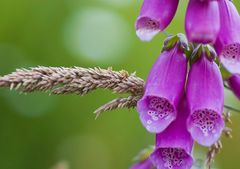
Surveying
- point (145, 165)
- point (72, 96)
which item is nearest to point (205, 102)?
point (145, 165)

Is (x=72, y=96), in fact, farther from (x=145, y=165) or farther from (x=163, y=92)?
(x=163, y=92)

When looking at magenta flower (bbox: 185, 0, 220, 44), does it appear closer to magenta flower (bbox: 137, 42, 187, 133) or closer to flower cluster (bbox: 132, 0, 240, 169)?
flower cluster (bbox: 132, 0, 240, 169)

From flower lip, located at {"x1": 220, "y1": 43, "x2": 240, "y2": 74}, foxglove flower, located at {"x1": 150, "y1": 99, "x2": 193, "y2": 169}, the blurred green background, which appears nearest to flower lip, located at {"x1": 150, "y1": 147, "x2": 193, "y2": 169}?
foxglove flower, located at {"x1": 150, "y1": 99, "x2": 193, "y2": 169}

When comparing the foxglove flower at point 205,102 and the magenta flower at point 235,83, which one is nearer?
the foxglove flower at point 205,102

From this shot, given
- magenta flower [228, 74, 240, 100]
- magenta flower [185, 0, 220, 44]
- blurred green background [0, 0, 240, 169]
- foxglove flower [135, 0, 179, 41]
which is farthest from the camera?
blurred green background [0, 0, 240, 169]

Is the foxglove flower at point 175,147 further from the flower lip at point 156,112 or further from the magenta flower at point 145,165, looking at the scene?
the magenta flower at point 145,165

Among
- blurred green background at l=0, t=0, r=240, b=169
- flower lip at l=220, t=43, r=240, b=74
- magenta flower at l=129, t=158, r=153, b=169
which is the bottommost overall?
blurred green background at l=0, t=0, r=240, b=169

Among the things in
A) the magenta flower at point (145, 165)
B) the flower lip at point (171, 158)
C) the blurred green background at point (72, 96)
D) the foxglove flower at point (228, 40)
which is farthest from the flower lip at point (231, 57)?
the blurred green background at point (72, 96)
